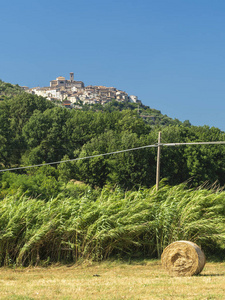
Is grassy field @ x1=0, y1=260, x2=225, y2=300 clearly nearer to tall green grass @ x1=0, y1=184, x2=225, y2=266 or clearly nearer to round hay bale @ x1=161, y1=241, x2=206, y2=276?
round hay bale @ x1=161, y1=241, x2=206, y2=276

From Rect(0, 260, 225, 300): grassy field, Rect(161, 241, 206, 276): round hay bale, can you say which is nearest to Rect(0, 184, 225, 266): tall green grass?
Rect(0, 260, 225, 300): grassy field

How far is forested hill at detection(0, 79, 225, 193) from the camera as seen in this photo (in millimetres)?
41656

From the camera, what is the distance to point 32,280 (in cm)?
893

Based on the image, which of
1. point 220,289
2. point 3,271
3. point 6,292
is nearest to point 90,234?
point 3,271

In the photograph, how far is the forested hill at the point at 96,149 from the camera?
41.7 meters

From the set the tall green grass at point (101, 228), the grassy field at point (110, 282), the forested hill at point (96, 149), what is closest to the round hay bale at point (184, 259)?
the grassy field at point (110, 282)

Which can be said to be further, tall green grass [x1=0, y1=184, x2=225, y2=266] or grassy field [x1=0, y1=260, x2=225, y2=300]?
tall green grass [x1=0, y1=184, x2=225, y2=266]

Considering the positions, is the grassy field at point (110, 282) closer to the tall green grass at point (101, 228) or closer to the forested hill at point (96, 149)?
the tall green grass at point (101, 228)

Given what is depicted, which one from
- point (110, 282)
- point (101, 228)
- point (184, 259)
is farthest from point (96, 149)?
point (110, 282)

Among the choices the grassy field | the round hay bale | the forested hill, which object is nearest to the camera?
the grassy field

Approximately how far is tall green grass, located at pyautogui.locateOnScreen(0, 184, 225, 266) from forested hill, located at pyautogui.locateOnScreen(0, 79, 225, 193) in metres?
23.2

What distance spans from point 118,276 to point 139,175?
32004 mm

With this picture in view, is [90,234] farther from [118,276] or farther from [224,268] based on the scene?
[224,268]

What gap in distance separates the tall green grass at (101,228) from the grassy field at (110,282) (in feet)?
1.89
